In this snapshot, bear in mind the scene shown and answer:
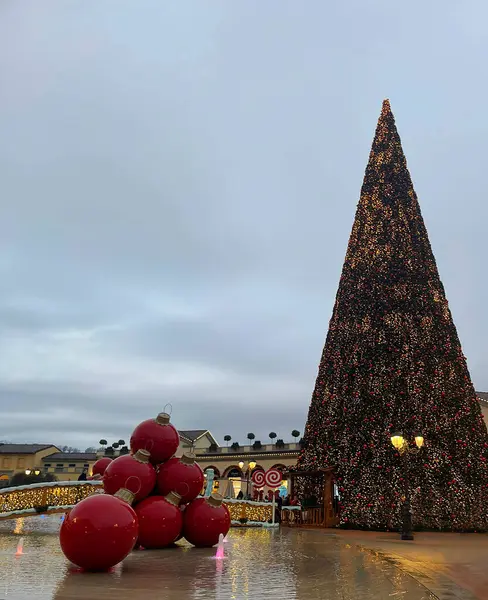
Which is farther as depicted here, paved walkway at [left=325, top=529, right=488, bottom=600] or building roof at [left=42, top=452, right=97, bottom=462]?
building roof at [left=42, top=452, right=97, bottom=462]

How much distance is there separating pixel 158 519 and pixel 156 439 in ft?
4.96

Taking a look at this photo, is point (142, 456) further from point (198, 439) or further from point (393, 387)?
point (198, 439)

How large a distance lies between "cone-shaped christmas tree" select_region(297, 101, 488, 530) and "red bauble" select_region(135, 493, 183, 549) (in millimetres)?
8738

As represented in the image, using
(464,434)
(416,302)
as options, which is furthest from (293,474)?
(416,302)

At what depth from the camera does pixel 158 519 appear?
30.7ft

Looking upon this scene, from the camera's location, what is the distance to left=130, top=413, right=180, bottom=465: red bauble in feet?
33.9

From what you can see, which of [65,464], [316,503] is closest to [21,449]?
[65,464]

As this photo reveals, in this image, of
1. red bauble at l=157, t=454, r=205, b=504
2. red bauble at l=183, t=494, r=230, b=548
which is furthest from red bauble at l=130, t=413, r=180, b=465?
red bauble at l=183, t=494, r=230, b=548

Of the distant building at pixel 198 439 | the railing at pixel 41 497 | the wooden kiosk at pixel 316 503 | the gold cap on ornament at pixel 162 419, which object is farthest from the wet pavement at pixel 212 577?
the distant building at pixel 198 439

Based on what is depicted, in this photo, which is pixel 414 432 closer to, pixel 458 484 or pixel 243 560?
Answer: pixel 458 484

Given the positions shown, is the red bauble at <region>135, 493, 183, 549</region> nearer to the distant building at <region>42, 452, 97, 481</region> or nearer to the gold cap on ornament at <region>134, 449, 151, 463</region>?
the gold cap on ornament at <region>134, 449, 151, 463</region>

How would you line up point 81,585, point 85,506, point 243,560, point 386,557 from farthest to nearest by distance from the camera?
point 386,557 < point 243,560 < point 85,506 < point 81,585

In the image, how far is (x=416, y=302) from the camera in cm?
1995

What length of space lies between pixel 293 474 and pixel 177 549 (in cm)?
1141
